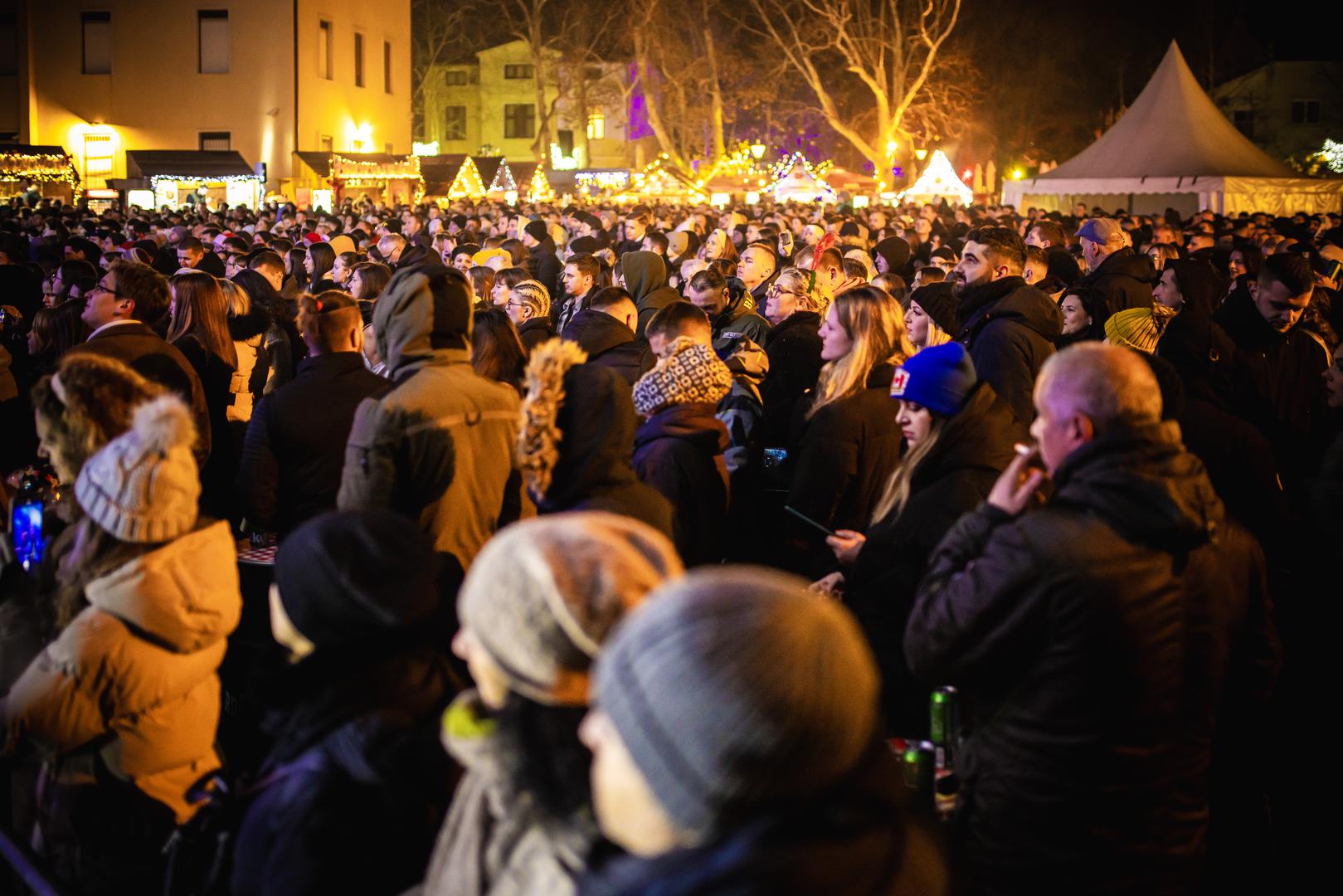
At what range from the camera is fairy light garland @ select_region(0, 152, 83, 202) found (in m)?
32.1

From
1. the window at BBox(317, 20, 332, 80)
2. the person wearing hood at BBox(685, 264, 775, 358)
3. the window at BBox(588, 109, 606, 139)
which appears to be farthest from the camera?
the window at BBox(588, 109, 606, 139)

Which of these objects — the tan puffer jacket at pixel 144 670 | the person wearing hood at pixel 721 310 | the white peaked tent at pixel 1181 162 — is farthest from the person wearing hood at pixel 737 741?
the white peaked tent at pixel 1181 162

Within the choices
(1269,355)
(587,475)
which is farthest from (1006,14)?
(587,475)

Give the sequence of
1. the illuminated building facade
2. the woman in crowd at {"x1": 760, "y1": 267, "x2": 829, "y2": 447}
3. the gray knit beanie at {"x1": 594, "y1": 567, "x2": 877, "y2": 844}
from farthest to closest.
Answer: the illuminated building facade, the woman in crowd at {"x1": 760, "y1": 267, "x2": 829, "y2": 447}, the gray knit beanie at {"x1": 594, "y1": 567, "x2": 877, "y2": 844}

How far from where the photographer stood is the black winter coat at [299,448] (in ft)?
17.3

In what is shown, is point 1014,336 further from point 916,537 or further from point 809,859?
point 809,859

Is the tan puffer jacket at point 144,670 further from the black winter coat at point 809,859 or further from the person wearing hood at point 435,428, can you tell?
the black winter coat at point 809,859

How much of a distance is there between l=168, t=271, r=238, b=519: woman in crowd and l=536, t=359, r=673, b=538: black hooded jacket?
331 cm

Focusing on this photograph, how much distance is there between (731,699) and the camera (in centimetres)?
160

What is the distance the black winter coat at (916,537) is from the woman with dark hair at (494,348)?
2.07 metres

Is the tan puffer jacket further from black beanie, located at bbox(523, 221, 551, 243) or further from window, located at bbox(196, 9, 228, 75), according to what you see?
window, located at bbox(196, 9, 228, 75)

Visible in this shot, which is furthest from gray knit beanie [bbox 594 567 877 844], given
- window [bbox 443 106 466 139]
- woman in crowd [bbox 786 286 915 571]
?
window [bbox 443 106 466 139]

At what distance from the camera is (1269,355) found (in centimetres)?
768

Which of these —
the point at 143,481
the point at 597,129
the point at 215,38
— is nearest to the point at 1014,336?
the point at 143,481
